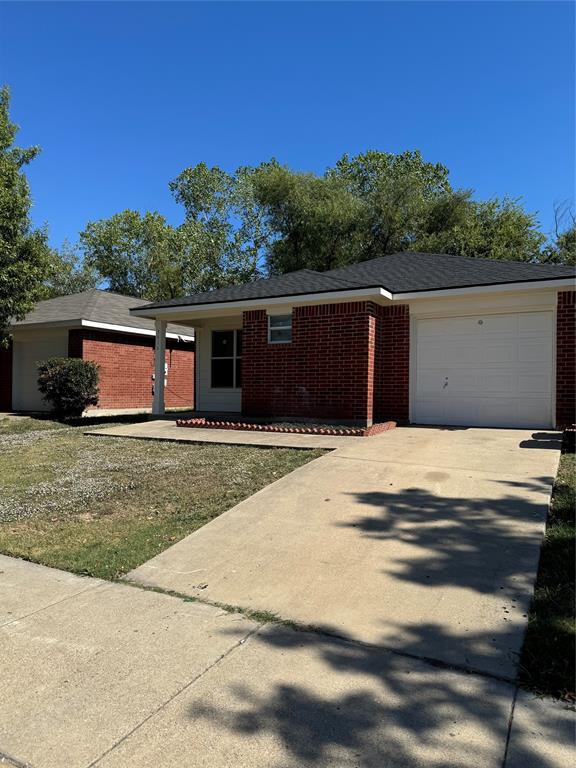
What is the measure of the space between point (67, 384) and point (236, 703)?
14.3m

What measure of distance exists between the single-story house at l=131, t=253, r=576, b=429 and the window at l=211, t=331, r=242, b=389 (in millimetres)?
2474

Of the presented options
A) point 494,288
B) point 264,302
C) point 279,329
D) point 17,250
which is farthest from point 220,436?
point 17,250

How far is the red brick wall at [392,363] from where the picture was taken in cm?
1165

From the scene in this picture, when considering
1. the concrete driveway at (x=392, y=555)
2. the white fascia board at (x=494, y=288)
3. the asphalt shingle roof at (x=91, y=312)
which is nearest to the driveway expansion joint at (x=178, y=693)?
the concrete driveway at (x=392, y=555)

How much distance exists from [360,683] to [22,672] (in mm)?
1817

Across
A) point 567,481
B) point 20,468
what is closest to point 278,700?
point 567,481

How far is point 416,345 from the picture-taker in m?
11.6

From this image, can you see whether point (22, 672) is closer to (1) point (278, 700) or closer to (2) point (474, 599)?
(1) point (278, 700)

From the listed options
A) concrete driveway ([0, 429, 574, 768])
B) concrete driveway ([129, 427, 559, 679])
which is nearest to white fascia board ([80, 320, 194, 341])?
concrete driveway ([129, 427, 559, 679])

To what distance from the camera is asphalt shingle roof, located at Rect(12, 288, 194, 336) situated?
17797 millimetres

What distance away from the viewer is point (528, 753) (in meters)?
2.24

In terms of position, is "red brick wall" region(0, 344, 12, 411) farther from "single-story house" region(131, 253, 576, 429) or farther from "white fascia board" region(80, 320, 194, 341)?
"single-story house" region(131, 253, 576, 429)

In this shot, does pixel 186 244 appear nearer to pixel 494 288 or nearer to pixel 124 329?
pixel 124 329

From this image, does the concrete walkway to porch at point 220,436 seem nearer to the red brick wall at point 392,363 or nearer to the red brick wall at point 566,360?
the red brick wall at point 392,363
